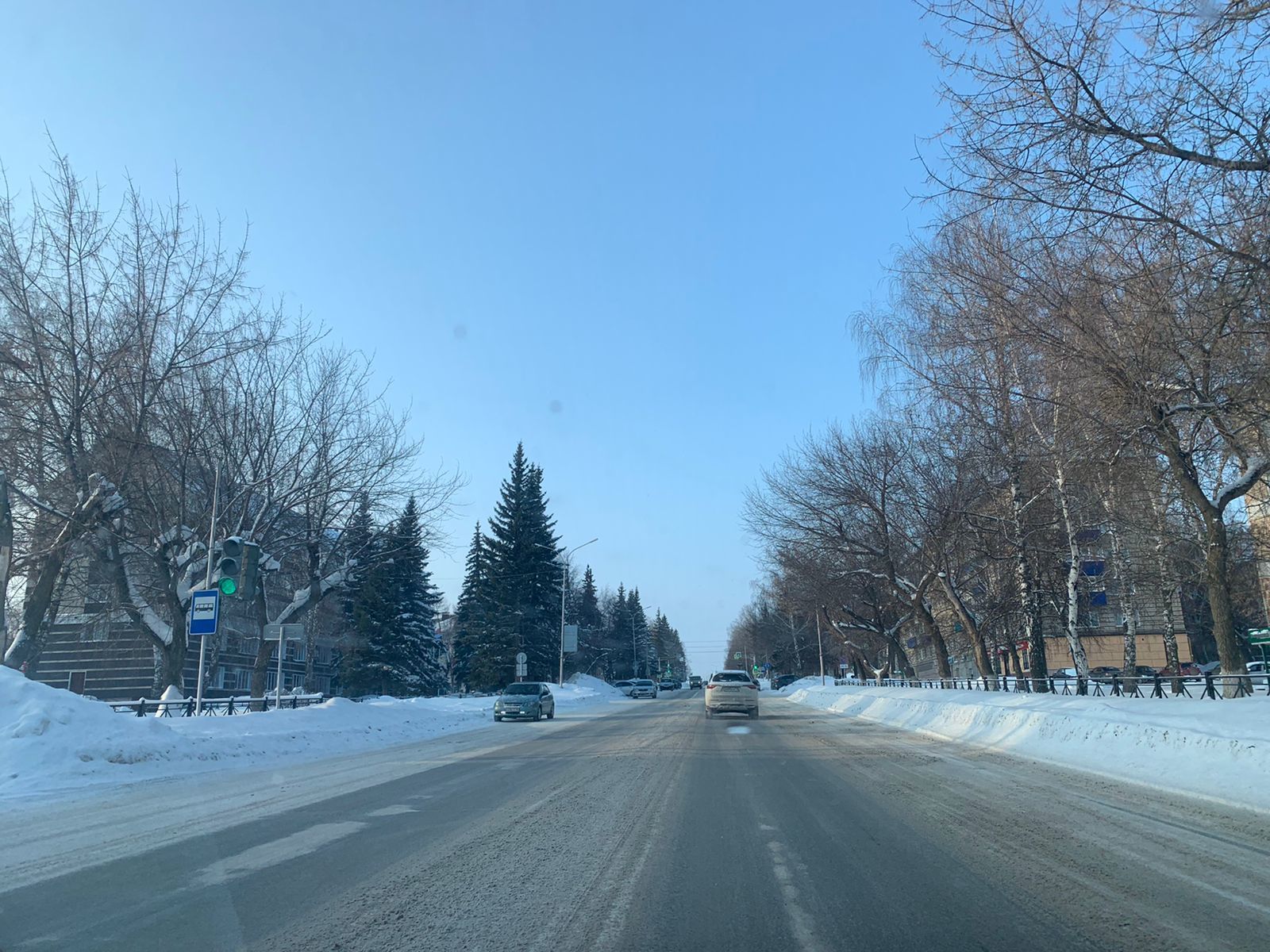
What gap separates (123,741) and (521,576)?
50.5 m

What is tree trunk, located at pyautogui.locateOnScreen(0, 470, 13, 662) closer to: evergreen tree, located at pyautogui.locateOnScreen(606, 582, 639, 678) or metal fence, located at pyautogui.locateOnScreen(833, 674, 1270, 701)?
metal fence, located at pyautogui.locateOnScreen(833, 674, 1270, 701)

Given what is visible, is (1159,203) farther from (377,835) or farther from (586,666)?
(586,666)

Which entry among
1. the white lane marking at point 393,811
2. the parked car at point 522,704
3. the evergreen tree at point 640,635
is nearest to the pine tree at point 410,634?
the parked car at point 522,704

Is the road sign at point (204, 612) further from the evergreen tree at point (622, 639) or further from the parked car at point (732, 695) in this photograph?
the evergreen tree at point (622, 639)

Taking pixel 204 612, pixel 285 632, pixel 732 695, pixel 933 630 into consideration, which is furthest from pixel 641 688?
pixel 204 612

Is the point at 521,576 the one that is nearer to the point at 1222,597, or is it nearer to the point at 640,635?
the point at 1222,597

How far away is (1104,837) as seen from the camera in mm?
7871

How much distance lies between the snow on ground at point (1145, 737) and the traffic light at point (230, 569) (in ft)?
51.2

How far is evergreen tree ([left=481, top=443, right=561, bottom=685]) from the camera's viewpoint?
63812mm

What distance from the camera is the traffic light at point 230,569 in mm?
17156

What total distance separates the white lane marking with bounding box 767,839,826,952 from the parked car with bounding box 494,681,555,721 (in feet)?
87.2

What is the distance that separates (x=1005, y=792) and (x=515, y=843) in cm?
655

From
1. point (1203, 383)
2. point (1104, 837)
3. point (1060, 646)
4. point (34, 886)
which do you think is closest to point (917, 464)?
point (1203, 383)

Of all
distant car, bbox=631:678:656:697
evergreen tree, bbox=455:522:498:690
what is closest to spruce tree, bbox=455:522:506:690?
evergreen tree, bbox=455:522:498:690
